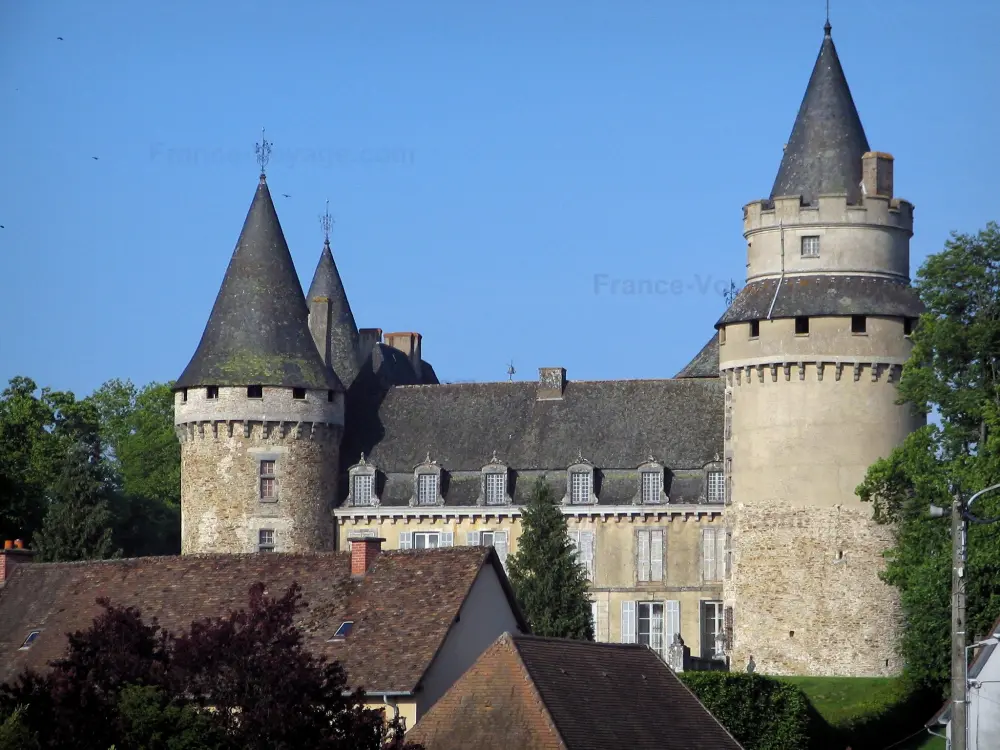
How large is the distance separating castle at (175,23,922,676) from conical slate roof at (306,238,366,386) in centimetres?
14

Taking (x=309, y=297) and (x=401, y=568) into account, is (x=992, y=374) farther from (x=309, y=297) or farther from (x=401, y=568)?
(x=309, y=297)

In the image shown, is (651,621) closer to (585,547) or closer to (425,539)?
(585,547)

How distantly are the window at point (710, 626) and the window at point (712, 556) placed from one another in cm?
70

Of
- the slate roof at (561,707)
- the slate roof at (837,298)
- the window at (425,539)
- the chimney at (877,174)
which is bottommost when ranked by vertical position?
the slate roof at (561,707)

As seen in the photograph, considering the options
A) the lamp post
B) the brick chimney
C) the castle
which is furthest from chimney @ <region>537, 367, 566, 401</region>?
the lamp post

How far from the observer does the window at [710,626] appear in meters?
65.6

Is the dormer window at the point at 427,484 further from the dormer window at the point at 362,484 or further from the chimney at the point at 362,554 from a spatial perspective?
the chimney at the point at 362,554

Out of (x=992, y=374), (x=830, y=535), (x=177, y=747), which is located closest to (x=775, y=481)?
(x=830, y=535)

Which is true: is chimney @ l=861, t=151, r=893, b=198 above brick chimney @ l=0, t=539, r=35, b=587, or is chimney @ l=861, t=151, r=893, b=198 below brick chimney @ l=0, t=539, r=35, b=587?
above

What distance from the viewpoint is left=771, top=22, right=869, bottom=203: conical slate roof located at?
6219 cm

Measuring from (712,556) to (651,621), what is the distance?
7.99ft

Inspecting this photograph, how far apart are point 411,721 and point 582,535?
2747 centimetres

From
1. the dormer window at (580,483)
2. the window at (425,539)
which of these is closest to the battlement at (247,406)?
the window at (425,539)

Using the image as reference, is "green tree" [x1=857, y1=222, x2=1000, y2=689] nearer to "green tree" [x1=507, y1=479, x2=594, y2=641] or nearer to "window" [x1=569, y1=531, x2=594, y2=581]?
"green tree" [x1=507, y1=479, x2=594, y2=641]
